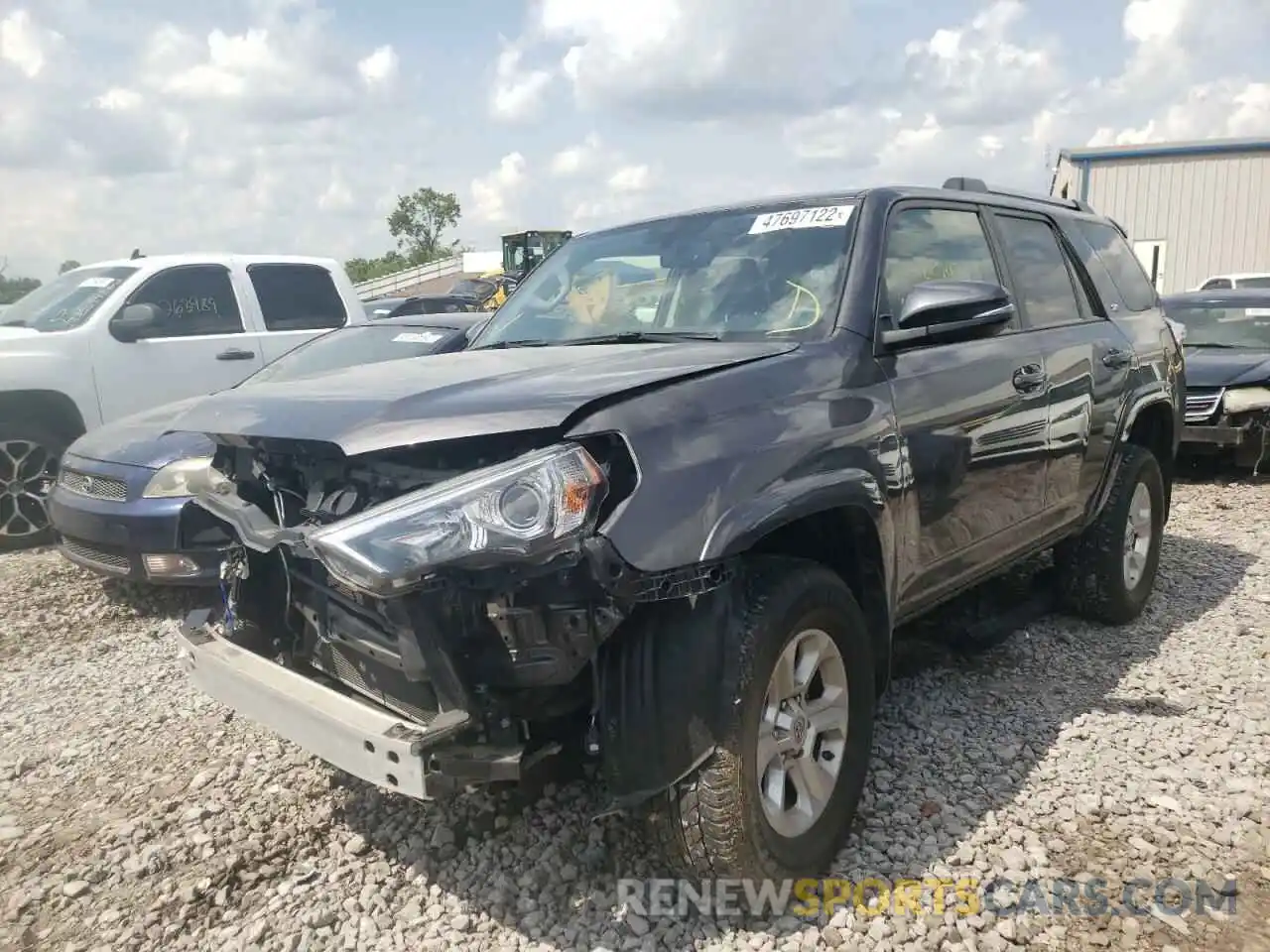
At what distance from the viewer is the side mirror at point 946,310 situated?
2963 millimetres

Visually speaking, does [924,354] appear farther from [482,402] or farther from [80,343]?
[80,343]

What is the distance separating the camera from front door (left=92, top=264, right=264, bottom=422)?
715cm

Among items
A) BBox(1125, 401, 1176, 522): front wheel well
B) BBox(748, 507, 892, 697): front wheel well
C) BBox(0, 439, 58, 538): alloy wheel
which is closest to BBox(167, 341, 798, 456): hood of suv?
BBox(748, 507, 892, 697): front wheel well

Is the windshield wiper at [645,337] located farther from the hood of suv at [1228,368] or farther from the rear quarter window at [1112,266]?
the hood of suv at [1228,368]

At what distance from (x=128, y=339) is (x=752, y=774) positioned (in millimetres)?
6417

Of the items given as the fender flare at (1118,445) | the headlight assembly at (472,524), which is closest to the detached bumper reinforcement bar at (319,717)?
the headlight assembly at (472,524)

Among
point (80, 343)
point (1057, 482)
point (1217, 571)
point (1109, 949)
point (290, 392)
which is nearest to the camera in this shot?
point (1109, 949)

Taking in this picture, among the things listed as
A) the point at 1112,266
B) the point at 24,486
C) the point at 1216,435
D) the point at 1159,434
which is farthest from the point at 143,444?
the point at 1216,435

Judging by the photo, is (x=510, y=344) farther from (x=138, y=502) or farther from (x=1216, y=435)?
(x=1216, y=435)

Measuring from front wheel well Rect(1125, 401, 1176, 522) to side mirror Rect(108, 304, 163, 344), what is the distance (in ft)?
21.0

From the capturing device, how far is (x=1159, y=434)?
202 inches

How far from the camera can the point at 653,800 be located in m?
2.47

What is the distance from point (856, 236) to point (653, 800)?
1.89 metres

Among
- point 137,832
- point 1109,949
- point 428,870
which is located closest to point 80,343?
point 137,832
